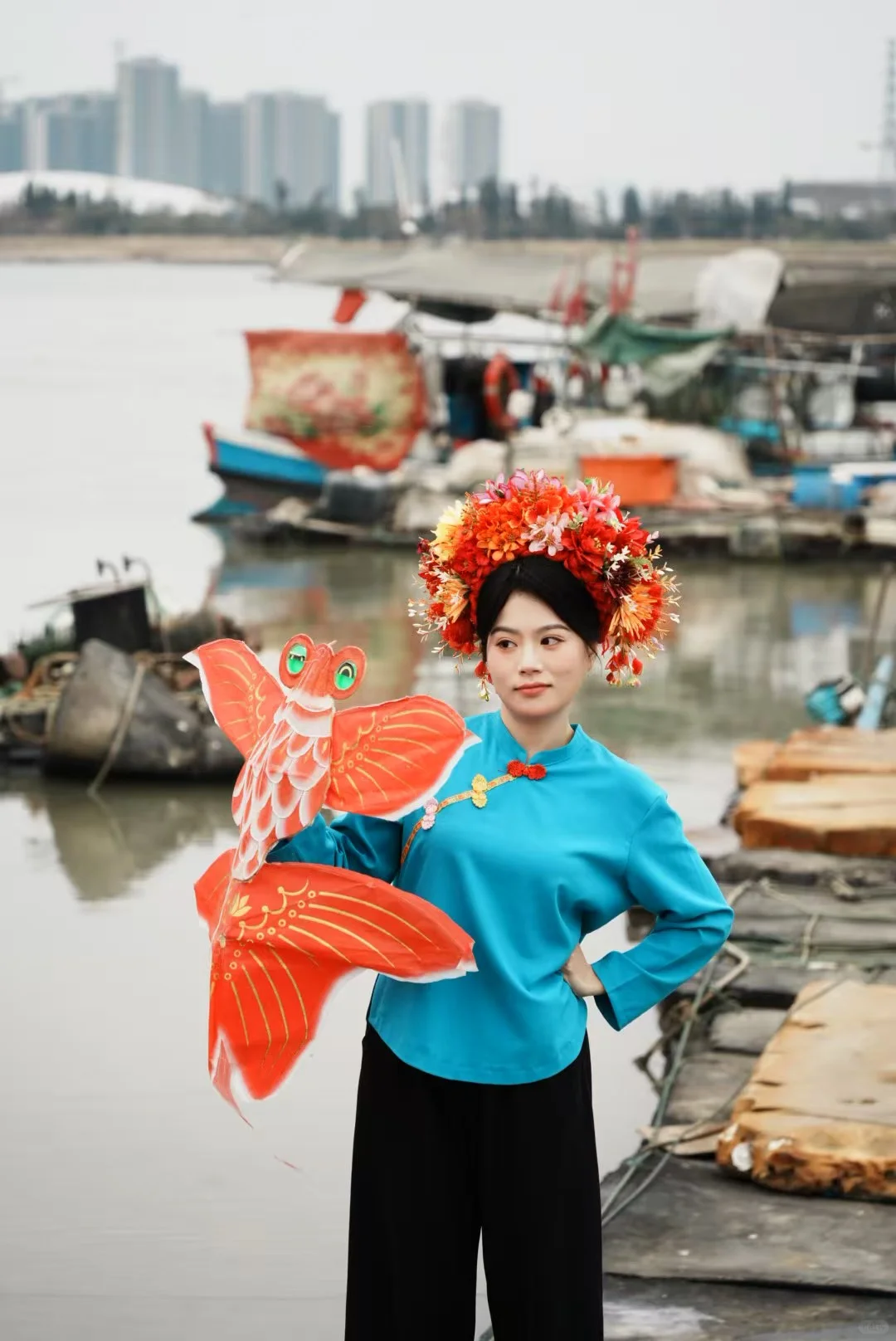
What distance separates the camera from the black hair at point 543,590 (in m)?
2.63

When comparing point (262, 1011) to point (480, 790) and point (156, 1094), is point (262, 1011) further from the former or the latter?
point (156, 1094)

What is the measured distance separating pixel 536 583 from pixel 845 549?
16369 millimetres

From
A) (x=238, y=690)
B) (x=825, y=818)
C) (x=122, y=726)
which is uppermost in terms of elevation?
(x=238, y=690)

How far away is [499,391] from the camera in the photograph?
22.1 m

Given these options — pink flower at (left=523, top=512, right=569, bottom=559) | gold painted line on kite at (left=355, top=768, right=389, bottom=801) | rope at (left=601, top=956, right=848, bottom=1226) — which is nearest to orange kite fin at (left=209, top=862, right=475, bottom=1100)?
gold painted line on kite at (left=355, top=768, right=389, bottom=801)

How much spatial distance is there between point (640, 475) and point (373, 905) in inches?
660

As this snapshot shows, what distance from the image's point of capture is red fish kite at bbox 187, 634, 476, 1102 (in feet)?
8.26

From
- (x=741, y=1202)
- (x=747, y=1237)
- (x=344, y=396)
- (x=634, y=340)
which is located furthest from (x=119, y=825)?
(x=634, y=340)

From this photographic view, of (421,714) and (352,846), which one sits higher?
(421,714)

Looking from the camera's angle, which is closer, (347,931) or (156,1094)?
(347,931)

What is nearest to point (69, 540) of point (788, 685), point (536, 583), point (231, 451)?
point (231, 451)

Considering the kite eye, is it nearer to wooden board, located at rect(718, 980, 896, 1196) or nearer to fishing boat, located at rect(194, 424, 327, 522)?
wooden board, located at rect(718, 980, 896, 1196)

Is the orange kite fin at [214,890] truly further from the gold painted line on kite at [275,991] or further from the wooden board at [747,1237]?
the wooden board at [747,1237]

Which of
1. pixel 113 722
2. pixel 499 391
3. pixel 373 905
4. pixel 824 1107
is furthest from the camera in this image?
pixel 499 391
